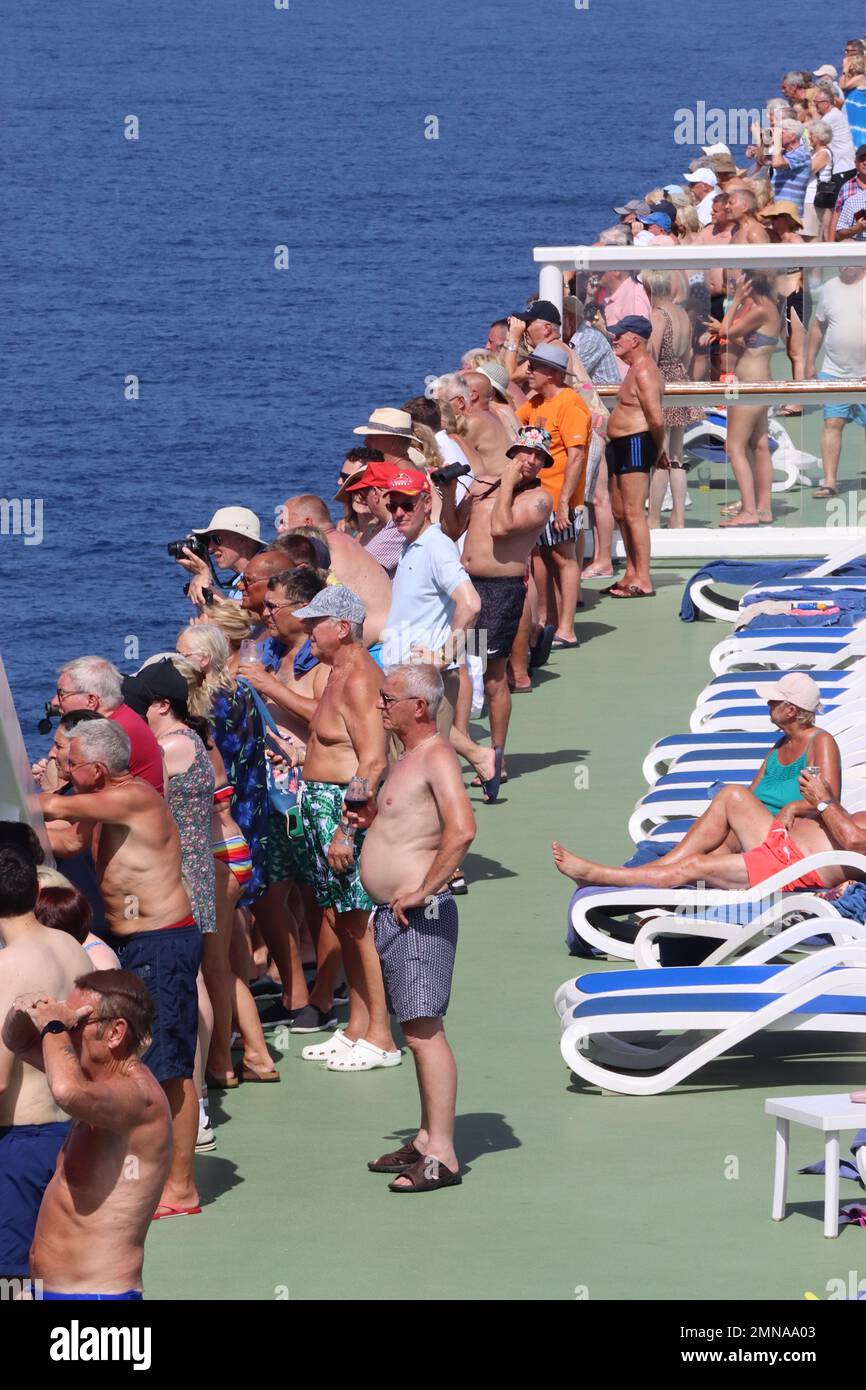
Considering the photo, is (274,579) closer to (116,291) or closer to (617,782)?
(617,782)

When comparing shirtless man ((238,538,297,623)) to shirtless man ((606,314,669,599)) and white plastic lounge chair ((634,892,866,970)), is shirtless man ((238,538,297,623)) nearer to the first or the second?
white plastic lounge chair ((634,892,866,970))

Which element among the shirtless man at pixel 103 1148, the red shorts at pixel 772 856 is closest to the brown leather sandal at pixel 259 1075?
the red shorts at pixel 772 856

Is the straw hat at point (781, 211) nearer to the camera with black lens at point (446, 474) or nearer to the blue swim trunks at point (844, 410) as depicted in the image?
the blue swim trunks at point (844, 410)

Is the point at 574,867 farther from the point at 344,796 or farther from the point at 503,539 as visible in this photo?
the point at 503,539

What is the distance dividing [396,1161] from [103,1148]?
2.41 metres

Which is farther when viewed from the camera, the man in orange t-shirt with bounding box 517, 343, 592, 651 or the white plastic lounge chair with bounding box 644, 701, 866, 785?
the man in orange t-shirt with bounding box 517, 343, 592, 651

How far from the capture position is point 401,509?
402 inches

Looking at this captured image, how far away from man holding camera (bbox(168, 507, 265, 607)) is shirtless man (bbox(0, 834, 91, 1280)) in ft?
12.9

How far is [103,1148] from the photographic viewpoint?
19.1 feet

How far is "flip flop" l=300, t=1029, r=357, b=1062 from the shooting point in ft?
30.1

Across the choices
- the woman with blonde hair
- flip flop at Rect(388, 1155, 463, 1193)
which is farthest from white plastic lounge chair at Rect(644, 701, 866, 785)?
flip flop at Rect(388, 1155, 463, 1193)

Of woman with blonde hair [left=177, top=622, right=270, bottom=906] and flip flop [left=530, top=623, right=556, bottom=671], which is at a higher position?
woman with blonde hair [left=177, top=622, right=270, bottom=906]

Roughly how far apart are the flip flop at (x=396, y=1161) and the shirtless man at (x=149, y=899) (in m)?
0.68

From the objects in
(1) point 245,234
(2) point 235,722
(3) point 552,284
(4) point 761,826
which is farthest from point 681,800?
(1) point 245,234
